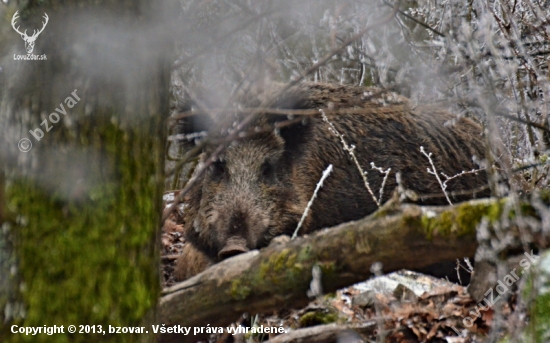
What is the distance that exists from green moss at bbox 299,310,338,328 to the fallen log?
131 centimetres

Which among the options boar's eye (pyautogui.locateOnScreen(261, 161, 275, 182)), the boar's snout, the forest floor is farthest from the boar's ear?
the forest floor

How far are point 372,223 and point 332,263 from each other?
0.26 m

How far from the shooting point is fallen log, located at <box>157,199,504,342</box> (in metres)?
2.55

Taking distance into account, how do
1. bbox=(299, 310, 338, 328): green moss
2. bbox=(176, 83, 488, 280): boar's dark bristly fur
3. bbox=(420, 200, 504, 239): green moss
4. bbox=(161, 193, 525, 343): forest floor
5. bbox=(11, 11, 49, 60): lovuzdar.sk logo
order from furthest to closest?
bbox=(176, 83, 488, 280): boar's dark bristly fur < bbox=(299, 310, 338, 328): green moss < bbox=(161, 193, 525, 343): forest floor < bbox=(420, 200, 504, 239): green moss < bbox=(11, 11, 49, 60): lovuzdar.sk logo

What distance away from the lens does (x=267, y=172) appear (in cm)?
612

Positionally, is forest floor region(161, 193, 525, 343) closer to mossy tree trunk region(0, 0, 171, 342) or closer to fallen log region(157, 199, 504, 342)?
fallen log region(157, 199, 504, 342)

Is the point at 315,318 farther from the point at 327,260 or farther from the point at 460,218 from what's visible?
the point at 460,218

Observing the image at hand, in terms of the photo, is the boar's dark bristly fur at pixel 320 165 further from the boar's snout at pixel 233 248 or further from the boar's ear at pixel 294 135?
the boar's snout at pixel 233 248

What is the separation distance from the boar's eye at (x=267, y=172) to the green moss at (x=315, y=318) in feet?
6.59

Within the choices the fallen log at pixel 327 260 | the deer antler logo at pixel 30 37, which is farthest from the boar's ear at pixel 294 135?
the deer antler logo at pixel 30 37

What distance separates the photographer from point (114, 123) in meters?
2.33

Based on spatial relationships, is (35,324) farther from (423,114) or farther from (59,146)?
(423,114)

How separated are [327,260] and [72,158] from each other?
1.23m

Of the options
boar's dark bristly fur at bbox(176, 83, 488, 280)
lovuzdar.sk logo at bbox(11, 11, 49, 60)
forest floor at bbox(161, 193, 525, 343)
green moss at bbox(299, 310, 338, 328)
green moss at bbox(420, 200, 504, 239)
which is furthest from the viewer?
boar's dark bristly fur at bbox(176, 83, 488, 280)
